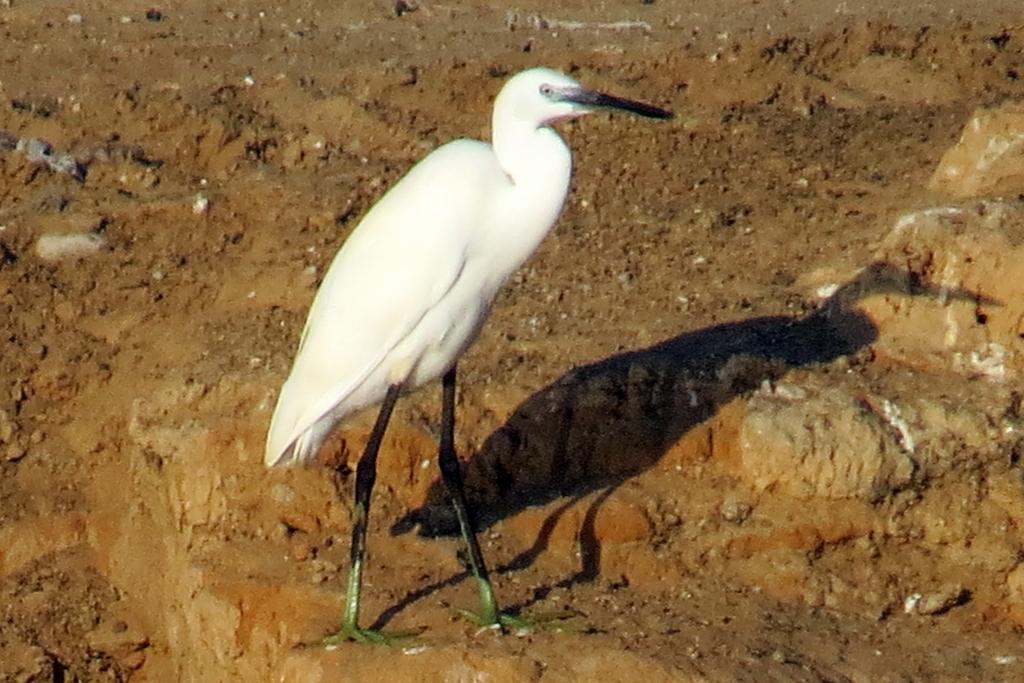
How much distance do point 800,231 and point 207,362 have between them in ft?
8.75

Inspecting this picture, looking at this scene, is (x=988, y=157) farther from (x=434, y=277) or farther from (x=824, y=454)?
(x=434, y=277)

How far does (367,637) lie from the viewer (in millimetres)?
6371

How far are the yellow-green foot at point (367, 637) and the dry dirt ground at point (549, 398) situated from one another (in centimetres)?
4

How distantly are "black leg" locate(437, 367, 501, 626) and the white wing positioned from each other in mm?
219

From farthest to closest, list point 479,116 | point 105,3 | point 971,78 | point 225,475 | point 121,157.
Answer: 1. point 105,3
2. point 971,78
3. point 479,116
4. point 121,157
5. point 225,475

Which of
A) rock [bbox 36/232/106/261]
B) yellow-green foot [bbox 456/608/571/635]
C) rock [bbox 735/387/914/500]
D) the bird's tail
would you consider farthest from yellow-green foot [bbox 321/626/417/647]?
rock [bbox 36/232/106/261]

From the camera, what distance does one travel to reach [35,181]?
9805 mm

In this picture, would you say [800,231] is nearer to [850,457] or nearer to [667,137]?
[667,137]

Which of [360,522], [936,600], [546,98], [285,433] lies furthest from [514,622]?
[546,98]

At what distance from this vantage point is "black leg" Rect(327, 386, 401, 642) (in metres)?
6.42

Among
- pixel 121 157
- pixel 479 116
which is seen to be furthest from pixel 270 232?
pixel 479 116

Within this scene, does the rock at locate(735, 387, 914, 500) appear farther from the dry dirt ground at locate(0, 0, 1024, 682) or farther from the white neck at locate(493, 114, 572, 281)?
the white neck at locate(493, 114, 572, 281)

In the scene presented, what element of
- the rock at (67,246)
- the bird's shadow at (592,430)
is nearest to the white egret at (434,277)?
the bird's shadow at (592,430)

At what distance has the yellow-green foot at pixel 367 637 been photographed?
6355 mm
